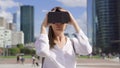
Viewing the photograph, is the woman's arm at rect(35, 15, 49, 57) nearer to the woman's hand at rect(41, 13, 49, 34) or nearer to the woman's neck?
the woman's hand at rect(41, 13, 49, 34)

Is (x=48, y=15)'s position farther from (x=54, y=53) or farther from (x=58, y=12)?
(x=54, y=53)

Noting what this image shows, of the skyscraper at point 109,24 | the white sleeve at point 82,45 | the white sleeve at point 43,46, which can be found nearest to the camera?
the white sleeve at point 43,46

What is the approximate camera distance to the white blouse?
3963mm

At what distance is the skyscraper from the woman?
143 m

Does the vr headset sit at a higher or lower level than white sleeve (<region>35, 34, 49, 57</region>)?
higher

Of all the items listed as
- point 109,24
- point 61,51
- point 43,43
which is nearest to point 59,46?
point 61,51

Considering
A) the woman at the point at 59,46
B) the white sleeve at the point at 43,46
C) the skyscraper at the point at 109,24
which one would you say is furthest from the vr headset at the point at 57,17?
the skyscraper at the point at 109,24

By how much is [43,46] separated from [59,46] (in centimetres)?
18

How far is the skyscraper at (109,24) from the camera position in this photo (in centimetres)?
14912

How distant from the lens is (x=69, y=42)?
4117 millimetres

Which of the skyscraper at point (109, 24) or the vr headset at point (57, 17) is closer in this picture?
the vr headset at point (57, 17)

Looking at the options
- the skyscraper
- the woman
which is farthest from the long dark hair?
the skyscraper

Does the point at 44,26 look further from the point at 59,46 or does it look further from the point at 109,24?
the point at 109,24

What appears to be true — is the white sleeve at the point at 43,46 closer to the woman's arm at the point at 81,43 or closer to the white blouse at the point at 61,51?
the white blouse at the point at 61,51
